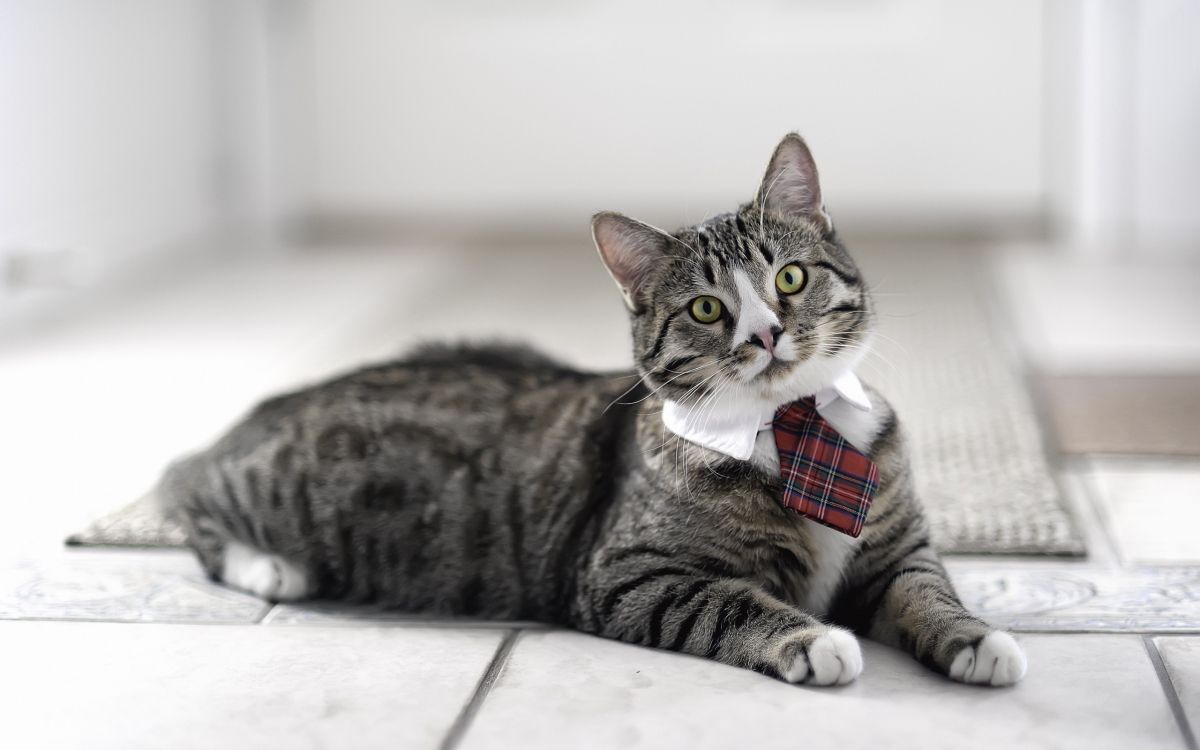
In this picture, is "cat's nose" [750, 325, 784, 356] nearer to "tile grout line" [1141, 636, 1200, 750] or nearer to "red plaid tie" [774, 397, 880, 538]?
"red plaid tie" [774, 397, 880, 538]

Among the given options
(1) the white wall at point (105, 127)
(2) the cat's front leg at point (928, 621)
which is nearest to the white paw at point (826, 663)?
(2) the cat's front leg at point (928, 621)

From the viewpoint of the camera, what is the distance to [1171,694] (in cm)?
156

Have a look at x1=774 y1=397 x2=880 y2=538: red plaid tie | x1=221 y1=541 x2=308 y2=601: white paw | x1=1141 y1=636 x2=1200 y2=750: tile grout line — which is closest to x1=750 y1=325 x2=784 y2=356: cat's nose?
x1=774 y1=397 x2=880 y2=538: red plaid tie

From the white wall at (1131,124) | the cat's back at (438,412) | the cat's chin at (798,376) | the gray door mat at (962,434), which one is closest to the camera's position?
the cat's chin at (798,376)

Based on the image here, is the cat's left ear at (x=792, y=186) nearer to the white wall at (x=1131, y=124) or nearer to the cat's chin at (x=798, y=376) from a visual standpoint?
the cat's chin at (x=798, y=376)

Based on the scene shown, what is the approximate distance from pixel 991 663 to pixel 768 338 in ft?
1.47

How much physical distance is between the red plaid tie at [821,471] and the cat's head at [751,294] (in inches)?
1.5

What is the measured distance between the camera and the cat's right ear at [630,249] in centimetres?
177

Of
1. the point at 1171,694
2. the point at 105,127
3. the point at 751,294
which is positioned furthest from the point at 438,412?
the point at 105,127

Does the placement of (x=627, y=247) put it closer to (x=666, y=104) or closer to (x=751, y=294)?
(x=751, y=294)

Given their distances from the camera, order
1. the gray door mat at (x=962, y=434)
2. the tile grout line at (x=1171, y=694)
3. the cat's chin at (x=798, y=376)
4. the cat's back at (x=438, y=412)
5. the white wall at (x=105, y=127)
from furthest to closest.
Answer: the white wall at (x=105, y=127) → the gray door mat at (x=962, y=434) → the cat's back at (x=438, y=412) → the cat's chin at (x=798, y=376) → the tile grout line at (x=1171, y=694)

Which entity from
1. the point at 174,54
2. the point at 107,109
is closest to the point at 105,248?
the point at 107,109

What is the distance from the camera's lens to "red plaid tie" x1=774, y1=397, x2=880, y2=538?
169 centimetres

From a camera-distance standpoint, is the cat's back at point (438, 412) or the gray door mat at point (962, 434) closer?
the cat's back at point (438, 412)
